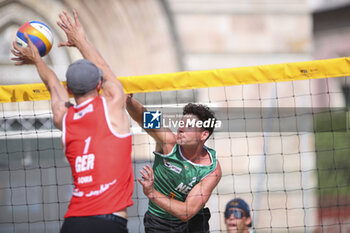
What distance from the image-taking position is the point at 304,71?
4.99 metres

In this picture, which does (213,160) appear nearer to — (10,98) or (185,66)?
(10,98)

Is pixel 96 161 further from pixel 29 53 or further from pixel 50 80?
pixel 29 53

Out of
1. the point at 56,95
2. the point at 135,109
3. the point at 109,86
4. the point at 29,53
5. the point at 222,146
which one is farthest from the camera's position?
the point at 222,146

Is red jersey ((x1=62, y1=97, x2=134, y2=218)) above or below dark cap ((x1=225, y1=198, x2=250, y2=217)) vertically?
above

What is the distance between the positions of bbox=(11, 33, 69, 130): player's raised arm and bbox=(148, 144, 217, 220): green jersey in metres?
1.39

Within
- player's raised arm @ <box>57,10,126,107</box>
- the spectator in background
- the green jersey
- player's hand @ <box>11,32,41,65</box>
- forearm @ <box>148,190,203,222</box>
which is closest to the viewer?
player's raised arm @ <box>57,10,126,107</box>

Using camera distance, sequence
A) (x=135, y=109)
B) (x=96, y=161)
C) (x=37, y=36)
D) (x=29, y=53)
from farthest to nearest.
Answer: (x=135, y=109) < (x=37, y=36) < (x=29, y=53) < (x=96, y=161)

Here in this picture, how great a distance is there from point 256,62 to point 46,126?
475 cm

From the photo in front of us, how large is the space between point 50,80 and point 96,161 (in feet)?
2.75

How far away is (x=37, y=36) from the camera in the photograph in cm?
430

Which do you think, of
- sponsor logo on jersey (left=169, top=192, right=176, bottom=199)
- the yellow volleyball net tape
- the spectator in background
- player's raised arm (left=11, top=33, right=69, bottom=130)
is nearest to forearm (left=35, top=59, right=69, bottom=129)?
player's raised arm (left=11, top=33, right=69, bottom=130)

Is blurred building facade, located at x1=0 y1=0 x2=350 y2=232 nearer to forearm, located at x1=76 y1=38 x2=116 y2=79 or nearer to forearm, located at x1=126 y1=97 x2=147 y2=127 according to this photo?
forearm, located at x1=126 y1=97 x2=147 y2=127

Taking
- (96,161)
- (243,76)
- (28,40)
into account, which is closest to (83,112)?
(96,161)

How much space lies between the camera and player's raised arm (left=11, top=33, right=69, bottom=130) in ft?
12.3
